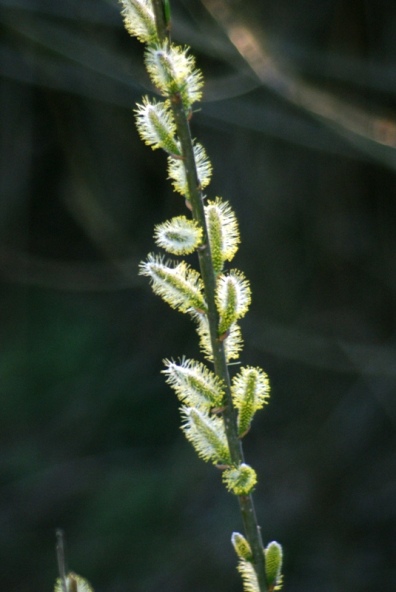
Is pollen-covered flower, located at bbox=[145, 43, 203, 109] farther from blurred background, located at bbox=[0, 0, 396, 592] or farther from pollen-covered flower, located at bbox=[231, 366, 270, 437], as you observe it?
blurred background, located at bbox=[0, 0, 396, 592]

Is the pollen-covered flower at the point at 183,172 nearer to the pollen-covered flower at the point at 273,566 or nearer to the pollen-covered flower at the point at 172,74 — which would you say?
the pollen-covered flower at the point at 172,74

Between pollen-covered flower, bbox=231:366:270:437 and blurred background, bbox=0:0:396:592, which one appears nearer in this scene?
pollen-covered flower, bbox=231:366:270:437

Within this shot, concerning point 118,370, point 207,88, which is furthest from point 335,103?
point 118,370

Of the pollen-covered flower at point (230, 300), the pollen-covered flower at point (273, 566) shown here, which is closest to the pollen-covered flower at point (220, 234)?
the pollen-covered flower at point (230, 300)

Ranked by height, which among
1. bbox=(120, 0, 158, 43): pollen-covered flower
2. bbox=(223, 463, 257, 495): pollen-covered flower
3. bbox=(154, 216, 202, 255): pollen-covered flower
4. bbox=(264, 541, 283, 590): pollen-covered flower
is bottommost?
bbox=(264, 541, 283, 590): pollen-covered flower

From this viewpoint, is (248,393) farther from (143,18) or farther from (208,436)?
(143,18)

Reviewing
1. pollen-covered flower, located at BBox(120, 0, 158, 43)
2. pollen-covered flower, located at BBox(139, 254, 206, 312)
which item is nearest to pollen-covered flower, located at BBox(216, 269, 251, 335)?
pollen-covered flower, located at BBox(139, 254, 206, 312)

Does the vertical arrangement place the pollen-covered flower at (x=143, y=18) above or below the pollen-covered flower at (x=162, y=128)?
above
